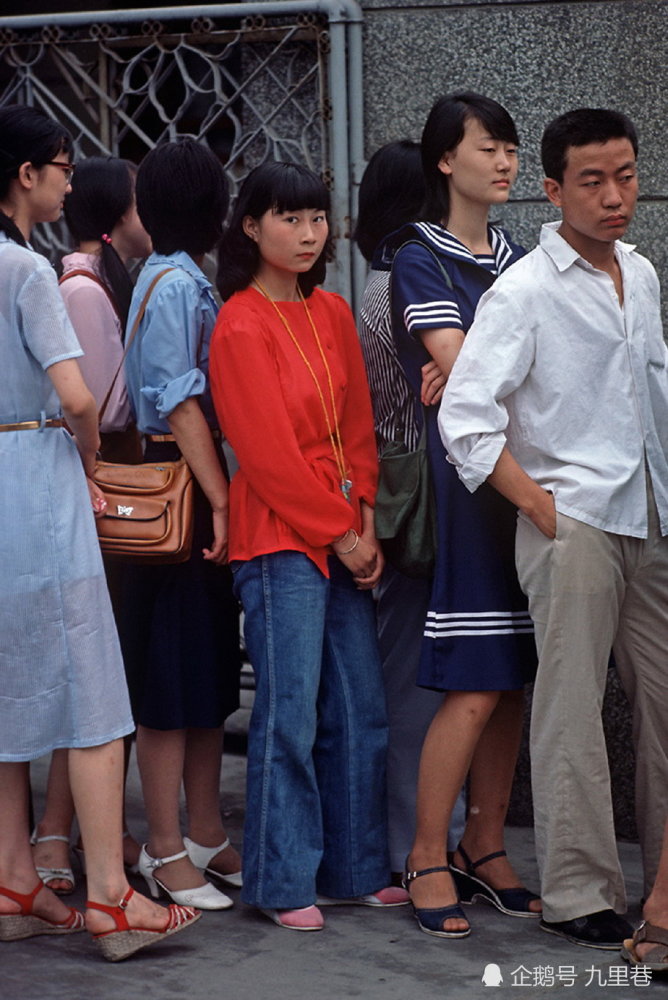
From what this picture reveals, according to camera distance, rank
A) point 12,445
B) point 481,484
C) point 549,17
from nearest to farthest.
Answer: point 12,445, point 481,484, point 549,17

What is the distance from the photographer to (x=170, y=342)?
3.74 m

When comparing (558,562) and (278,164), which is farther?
(278,164)

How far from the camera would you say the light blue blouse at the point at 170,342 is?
12.2 feet

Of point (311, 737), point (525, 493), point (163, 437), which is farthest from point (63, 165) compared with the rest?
point (311, 737)

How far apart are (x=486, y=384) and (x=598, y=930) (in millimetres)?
1352

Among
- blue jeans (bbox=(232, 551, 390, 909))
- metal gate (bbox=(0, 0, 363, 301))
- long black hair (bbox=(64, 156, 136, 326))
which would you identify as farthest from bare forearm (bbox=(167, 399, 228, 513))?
metal gate (bbox=(0, 0, 363, 301))

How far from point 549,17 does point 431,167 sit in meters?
1.17

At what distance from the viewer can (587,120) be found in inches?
137

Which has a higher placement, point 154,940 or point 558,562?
point 558,562

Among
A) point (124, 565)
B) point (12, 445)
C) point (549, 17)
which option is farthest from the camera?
point (549, 17)

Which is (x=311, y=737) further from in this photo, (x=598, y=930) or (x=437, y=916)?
(x=598, y=930)

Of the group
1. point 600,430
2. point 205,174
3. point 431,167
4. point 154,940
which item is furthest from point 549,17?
point 154,940

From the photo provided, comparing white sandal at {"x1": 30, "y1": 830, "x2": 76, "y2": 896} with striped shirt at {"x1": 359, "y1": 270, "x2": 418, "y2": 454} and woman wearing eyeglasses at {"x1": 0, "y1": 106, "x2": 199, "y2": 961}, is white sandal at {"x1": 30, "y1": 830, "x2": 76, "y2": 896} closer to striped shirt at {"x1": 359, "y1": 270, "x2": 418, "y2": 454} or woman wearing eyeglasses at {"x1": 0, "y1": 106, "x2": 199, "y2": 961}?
Answer: woman wearing eyeglasses at {"x1": 0, "y1": 106, "x2": 199, "y2": 961}

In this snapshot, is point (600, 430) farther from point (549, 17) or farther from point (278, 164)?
point (549, 17)
